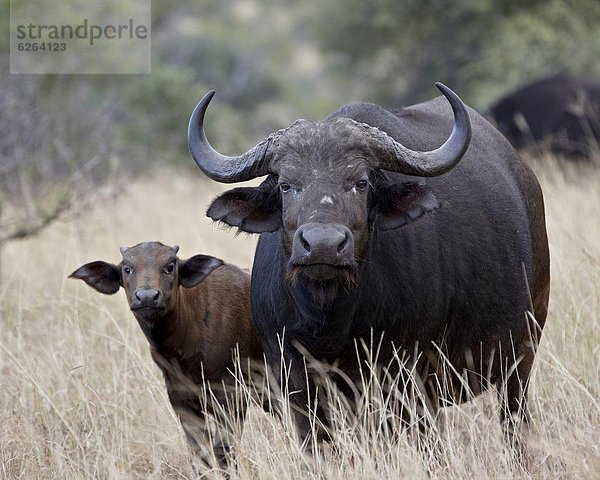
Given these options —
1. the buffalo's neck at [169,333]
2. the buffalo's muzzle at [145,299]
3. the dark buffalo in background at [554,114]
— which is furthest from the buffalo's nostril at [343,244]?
the dark buffalo in background at [554,114]

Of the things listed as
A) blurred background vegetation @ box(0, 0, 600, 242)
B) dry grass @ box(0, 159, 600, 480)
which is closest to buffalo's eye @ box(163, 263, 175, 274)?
dry grass @ box(0, 159, 600, 480)

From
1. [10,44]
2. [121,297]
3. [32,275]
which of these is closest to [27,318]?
[121,297]

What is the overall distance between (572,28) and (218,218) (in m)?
19.1

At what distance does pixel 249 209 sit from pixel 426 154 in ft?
3.17

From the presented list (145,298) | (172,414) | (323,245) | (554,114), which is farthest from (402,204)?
(554,114)

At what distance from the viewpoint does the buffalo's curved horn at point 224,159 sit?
581 centimetres

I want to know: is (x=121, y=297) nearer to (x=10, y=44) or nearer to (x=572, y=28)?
(x=10, y=44)

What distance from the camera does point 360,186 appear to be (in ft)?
18.3

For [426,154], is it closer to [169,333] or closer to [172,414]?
[169,333]

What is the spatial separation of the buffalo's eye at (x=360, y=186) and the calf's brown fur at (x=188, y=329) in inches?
63.3

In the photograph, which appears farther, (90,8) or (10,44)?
(90,8)

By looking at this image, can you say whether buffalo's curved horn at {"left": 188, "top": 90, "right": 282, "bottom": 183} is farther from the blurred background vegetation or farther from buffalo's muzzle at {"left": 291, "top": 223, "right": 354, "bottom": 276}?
the blurred background vegetation

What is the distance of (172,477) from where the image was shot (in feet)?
21.5

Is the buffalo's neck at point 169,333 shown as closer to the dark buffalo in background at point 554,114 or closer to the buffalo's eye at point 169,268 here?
the buffalo's eye at point 169,268
